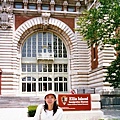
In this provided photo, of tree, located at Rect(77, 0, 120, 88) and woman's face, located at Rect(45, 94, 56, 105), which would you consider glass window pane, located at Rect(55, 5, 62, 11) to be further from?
woman's face, located at Rect(45, 94, 56, 105)

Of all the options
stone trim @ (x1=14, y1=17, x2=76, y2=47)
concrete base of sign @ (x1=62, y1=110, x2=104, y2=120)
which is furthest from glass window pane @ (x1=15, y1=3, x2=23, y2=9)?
concrete base of sign @ (x1=62, y1=110, x2=104, y2=120)

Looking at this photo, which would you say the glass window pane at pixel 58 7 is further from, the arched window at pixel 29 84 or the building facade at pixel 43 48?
the arched window at pixel 29 84

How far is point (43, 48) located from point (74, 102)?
856 inches

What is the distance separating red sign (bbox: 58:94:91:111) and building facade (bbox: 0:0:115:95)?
58.2 ft

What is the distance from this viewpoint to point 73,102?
56.6ft

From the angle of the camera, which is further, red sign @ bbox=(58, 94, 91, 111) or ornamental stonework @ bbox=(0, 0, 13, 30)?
ornamental stonework @ bbox=(0, 0, 13, 30)

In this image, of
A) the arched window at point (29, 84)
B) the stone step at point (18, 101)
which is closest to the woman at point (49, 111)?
the stone step at point (18, 101)

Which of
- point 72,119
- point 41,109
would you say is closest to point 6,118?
point 72,119

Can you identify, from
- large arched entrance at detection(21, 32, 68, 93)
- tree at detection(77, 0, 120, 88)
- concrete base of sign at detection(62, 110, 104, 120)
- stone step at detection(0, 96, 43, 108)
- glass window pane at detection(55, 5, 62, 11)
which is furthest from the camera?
glass window pane at detection(55, 5, 62, 11)

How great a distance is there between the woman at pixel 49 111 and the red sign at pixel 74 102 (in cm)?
1211

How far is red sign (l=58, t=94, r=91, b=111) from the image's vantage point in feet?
56.1

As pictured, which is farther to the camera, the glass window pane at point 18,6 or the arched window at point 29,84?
the arched window at point 29,84

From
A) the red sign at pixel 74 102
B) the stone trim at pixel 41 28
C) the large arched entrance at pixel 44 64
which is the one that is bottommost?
the red sign at pixel 74 102

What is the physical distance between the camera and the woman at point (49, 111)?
488 cm
